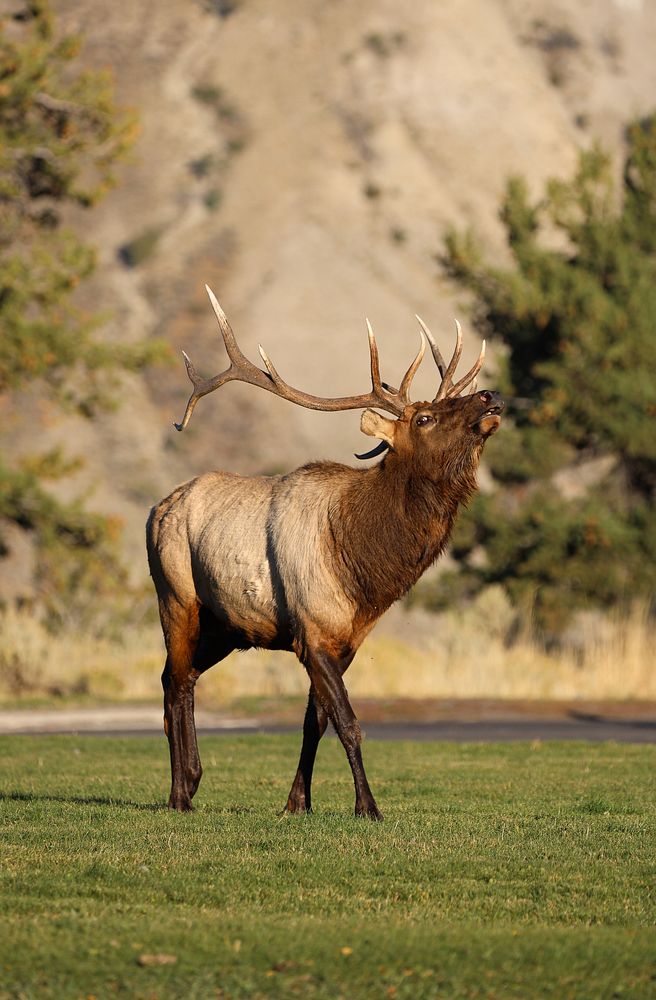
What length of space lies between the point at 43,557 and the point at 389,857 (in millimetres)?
21557

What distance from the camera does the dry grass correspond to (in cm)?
2673

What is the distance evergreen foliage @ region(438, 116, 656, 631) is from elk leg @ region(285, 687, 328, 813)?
756 inches

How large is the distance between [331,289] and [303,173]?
32.7 feet

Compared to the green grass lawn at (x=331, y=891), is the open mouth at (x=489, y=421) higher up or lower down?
higher up

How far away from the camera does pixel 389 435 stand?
1129cm

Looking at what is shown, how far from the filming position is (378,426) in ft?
36.9

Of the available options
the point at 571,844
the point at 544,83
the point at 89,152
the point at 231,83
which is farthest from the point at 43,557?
the point at 544,83

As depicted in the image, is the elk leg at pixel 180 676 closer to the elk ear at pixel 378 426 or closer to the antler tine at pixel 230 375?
the antler tine at pixel 230 375

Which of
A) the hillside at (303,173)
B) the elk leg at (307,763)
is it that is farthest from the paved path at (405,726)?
the hillside at (303,173)

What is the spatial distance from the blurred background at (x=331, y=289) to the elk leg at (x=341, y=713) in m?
15.7

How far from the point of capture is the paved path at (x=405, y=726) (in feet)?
64.9

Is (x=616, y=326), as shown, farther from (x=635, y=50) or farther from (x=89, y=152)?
(x=635, y=50)

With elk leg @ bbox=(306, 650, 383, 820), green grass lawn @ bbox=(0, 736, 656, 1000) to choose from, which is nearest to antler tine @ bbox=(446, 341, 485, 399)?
elk leg @ bbox=(306, 650, 383, 820)

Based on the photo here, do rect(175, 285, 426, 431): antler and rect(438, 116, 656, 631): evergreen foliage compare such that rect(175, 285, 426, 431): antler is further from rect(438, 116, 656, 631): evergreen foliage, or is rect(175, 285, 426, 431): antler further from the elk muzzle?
rect(438, 116, 656, 631): evergreen foliage
